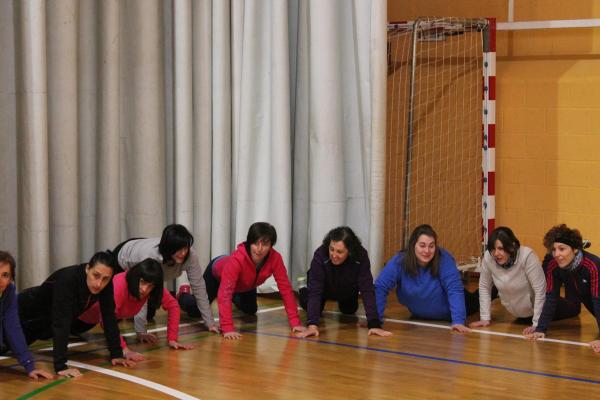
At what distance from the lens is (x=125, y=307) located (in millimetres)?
4590

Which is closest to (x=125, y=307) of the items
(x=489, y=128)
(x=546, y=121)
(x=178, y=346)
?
(x=178, y=346)

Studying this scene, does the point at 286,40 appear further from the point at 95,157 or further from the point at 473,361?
the point at 473,361

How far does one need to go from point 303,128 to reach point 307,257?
33.6 inches

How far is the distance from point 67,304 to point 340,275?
64.8 inches

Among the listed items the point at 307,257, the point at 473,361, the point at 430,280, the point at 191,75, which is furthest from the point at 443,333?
the point at 191,75

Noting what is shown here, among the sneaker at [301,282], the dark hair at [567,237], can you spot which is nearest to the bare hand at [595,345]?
the dark hair at [567,237]

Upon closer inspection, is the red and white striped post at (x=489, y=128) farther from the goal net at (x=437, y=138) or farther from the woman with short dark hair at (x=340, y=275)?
the woman with short dark hair at (x=340, y=275)

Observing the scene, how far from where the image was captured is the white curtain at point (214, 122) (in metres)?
5.63

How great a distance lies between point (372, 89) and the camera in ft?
20.1

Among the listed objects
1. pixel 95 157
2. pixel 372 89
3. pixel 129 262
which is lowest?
pixel 129 262

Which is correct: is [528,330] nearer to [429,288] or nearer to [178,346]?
[429,288]

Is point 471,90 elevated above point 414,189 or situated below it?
above

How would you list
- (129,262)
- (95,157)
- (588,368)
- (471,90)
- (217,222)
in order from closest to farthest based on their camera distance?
(588,368)
(129,262)
(95,157)
(217,222)
(471,90)

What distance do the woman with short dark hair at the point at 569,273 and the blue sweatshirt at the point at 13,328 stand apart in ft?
8.34
